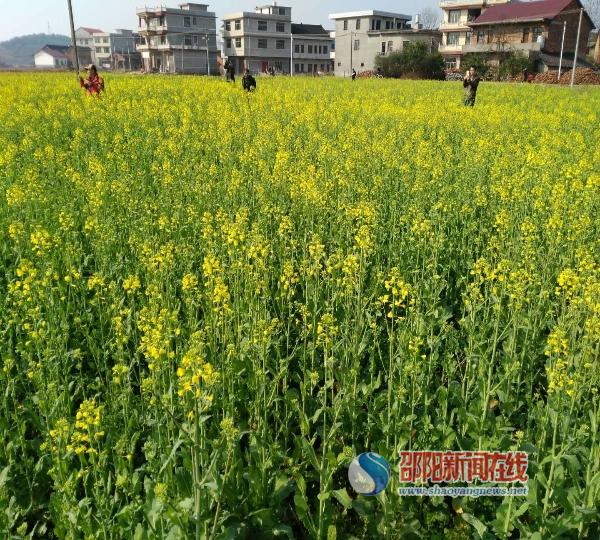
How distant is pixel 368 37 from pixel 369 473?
82.9 metres

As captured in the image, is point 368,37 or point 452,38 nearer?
point 452,38

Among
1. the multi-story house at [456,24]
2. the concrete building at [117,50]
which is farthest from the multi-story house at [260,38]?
the concrete building at [117,50]

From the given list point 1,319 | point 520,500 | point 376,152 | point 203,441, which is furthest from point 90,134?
point 520,500

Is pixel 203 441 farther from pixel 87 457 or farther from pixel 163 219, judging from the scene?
pixel 163 219

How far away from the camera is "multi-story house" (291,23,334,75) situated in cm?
8919

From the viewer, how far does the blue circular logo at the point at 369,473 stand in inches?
128

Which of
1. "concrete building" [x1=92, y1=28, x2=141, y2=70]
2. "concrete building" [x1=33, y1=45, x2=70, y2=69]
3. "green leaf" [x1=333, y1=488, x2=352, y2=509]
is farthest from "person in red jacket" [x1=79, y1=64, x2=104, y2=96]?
"concrete building" [x1=33, y1=45, x2=70, y2=69]

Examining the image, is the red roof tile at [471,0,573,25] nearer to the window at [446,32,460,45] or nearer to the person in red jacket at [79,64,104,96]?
the window at [446,32,460,45]

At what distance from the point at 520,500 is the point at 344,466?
41.7 inches

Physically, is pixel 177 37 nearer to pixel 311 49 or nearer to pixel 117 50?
pixel 311 49

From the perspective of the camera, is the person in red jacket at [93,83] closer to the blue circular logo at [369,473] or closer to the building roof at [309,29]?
the blue circular logo at [369,473]

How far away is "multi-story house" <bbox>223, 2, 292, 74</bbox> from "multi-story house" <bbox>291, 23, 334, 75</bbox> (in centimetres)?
175

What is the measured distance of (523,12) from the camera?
6438 centimetres

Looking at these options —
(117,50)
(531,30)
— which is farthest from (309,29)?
(117,50)
